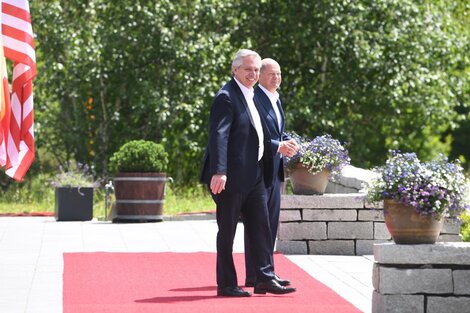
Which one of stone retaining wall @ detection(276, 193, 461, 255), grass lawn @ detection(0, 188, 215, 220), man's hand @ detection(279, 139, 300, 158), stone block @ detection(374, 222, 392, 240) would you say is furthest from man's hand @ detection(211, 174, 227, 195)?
grass lawn @ detection(0, 188, 215, 220)

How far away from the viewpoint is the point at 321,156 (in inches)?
539

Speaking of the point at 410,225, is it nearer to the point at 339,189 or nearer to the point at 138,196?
the point at 339,189

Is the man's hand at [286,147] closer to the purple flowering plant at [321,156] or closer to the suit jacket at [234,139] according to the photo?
the suit jacket at [234,139]

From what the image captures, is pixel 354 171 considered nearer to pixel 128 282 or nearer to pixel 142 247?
pixel 142 247

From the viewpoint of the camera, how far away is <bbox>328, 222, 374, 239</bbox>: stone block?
13.9 m

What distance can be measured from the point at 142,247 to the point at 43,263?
229cm

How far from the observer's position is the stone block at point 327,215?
13.9m

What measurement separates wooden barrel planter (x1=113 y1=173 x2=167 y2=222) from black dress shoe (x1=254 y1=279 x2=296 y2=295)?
8.83 meters

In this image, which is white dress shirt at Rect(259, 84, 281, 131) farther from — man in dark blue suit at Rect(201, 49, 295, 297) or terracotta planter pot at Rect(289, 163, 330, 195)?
terracotta planter pot at Rect(289, 163, 330, 195)

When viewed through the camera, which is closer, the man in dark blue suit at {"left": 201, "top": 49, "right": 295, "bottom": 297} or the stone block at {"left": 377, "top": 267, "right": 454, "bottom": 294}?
the stone block at {"left": 377, "top": 267, "right": 454, "bottom": 294}

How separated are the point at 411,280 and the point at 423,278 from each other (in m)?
0.09

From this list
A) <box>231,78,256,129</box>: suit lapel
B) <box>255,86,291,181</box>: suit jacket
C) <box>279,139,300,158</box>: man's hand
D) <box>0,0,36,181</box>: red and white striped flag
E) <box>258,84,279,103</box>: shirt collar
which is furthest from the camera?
<box>0,0,36,181</box>: red and white striped flag

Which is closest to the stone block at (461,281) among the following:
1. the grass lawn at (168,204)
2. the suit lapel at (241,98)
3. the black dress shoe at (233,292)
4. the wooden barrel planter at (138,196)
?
the black dress shoe at (233,292)

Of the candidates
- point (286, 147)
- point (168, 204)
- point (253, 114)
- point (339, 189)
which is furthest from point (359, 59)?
point (253, 114)
